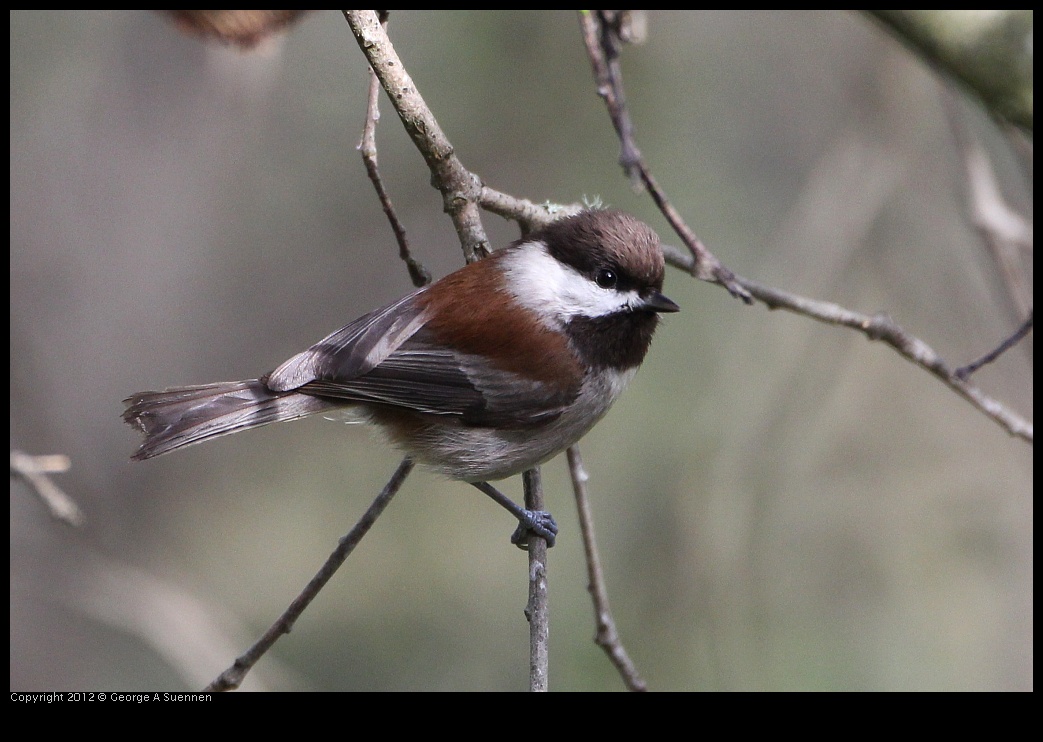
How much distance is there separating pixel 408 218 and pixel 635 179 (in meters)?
3.64

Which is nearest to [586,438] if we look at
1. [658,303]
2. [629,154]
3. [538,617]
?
[658,303]

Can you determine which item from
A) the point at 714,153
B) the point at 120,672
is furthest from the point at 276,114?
the point at 120,672

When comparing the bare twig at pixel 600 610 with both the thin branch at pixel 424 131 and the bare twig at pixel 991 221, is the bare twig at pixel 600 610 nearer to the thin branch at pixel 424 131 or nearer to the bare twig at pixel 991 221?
the thin branch at pixel 424 131

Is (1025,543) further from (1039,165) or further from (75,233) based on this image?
(75,233)

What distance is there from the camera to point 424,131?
3.07 m

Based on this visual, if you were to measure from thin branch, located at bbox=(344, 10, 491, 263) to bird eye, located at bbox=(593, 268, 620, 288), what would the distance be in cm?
48

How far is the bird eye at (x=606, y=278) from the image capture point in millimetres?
3184

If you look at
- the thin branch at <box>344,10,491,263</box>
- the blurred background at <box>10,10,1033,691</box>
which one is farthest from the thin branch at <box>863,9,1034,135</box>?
the blurred background at <box>10,10,1033,691</box>

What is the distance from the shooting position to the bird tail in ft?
10.2

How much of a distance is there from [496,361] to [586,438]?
3219mm

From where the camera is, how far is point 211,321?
6.57 meters

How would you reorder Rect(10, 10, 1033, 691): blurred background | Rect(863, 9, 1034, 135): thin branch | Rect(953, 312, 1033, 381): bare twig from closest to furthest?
Rect(863, 9, 1034, 135): thin branch < Rect(953, 312, 1033, 381): bare twig < Rect(10, 10, 1033, 691): blurred background

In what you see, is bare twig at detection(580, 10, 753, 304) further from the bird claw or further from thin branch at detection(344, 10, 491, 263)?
the bird claw

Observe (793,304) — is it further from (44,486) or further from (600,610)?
(44,486)
